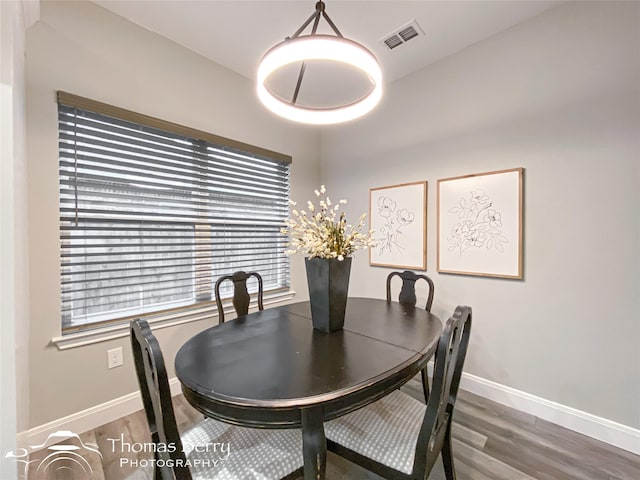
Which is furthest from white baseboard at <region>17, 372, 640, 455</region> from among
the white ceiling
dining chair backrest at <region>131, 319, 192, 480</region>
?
the white ceiling

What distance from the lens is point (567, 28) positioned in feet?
6.41

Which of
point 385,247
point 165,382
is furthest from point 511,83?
point 165,382

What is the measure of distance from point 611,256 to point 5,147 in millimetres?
3083

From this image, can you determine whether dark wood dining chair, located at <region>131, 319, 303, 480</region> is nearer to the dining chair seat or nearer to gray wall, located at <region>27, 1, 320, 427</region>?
the dining chair seat

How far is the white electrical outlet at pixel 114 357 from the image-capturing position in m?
2.01

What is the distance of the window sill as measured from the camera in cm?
184

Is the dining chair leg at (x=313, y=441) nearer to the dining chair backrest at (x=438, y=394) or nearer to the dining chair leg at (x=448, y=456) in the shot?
the dining chair backrest at (x=438, y=394)

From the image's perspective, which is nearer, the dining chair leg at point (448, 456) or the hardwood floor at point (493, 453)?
the dining chair leg at point (448, 456)

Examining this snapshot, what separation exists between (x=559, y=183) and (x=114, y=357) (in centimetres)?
336

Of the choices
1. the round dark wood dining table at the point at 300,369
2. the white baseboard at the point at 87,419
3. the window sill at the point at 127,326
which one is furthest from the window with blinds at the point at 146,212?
the round dark wood dining table at the point at 300,369

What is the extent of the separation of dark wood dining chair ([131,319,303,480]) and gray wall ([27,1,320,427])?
3.88 ft

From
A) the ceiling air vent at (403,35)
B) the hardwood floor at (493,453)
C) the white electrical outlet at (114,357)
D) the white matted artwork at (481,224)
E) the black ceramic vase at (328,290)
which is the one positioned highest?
the ceiling air vent at (403,35)

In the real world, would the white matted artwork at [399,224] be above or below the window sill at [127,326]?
above

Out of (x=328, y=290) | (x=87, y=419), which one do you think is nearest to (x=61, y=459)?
(x=87, y=419)
